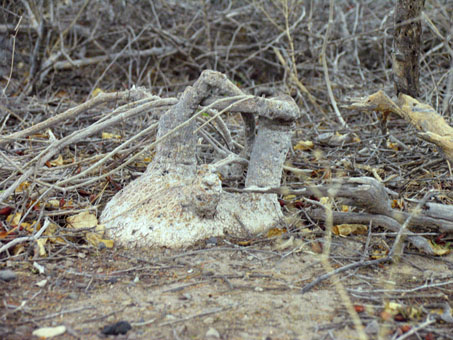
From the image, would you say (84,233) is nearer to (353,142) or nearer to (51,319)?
(51,319)

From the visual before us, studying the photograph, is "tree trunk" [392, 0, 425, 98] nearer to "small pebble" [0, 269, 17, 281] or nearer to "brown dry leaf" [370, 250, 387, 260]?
"brown dry leaf" [370, 250, 387, 260]

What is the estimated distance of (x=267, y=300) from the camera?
6.21ft

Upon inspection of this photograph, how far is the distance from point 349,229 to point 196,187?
2.53 ft

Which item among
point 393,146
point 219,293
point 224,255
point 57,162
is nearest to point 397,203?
point 393,146

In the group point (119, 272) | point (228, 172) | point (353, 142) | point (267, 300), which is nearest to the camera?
point (267, 300)

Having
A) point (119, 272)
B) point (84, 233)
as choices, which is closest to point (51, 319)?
point (119, 272)

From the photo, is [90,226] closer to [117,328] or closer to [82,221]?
[82,221]

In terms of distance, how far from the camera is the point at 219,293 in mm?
1950

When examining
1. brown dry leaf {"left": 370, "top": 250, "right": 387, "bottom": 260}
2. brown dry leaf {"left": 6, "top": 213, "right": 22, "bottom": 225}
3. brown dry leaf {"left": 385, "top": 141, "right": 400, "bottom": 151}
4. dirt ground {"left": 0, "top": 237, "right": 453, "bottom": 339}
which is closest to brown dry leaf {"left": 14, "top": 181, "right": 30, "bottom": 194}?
brown dry leaf {"left": 6, "top": 213, "right": 22, "bottom": 225}

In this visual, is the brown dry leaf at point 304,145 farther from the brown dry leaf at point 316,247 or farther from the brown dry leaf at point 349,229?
the brown dry leaf at point 316,247

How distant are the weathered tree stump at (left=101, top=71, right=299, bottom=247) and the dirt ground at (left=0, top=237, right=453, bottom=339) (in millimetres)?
110

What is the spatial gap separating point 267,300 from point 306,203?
0.97m

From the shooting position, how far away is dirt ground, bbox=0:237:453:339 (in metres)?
1.71

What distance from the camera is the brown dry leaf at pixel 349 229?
2522 millimetres
